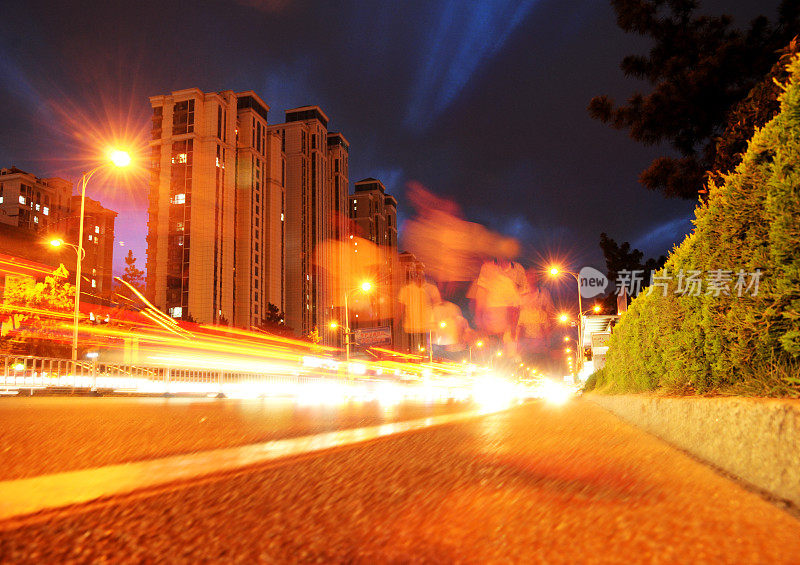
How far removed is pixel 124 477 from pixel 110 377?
20300 millimetres

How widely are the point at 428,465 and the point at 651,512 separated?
1.22 metres

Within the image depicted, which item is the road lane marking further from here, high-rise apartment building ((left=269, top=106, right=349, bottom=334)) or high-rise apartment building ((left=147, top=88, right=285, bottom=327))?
high-rise apartment building ((left=269, top=106, right=349, bottom=334))

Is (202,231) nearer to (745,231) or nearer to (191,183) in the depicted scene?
(191,183)

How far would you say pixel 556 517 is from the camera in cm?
183

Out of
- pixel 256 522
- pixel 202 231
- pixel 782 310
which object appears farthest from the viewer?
pixel 202 231

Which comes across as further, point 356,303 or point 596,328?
point 356,303

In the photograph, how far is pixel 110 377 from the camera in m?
20.2

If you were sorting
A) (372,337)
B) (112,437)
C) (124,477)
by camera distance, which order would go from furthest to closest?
1. (372,337)
2. (112,437)
3. (124,477)

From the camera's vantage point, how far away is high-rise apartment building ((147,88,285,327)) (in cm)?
9475

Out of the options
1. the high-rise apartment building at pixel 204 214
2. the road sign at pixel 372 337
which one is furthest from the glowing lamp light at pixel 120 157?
the high-rise apartment building at pixel 204 214

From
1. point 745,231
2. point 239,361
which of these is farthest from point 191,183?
point 745,231

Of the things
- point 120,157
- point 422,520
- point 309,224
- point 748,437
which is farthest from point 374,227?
point 422,520

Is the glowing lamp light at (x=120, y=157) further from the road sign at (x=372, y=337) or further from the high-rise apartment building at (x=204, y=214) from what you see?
the high-rise apartment building at (x=204, y=214)

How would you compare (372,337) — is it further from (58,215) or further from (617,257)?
(58,215)
